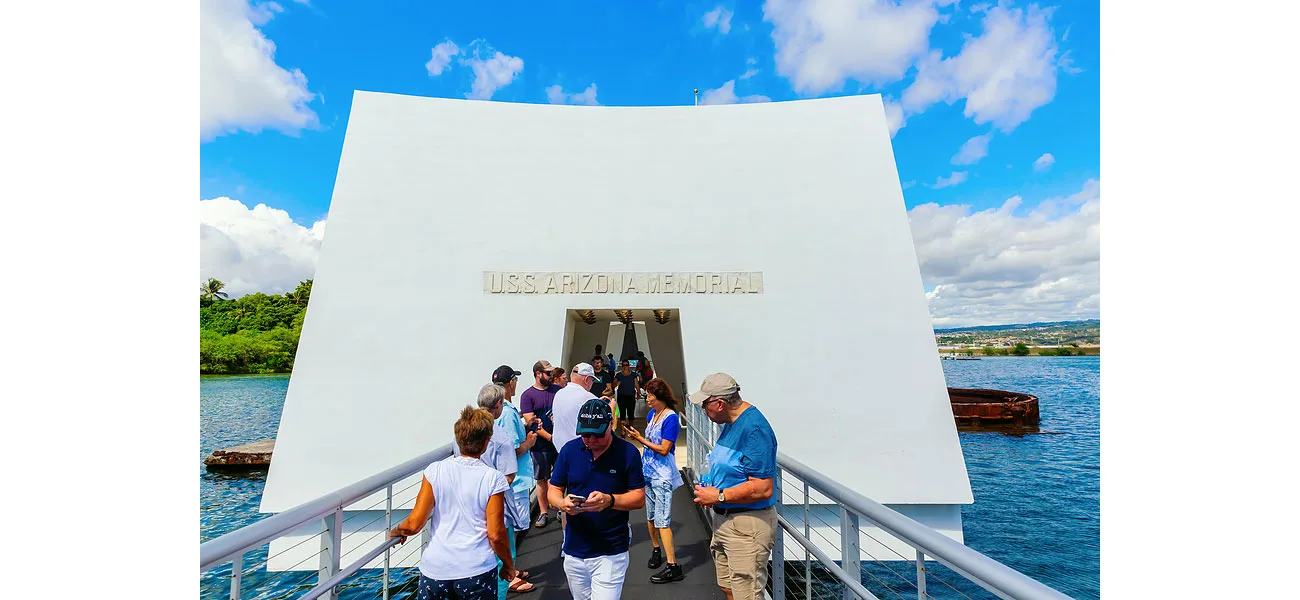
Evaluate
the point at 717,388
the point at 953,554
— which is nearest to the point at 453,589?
the point at 717,388

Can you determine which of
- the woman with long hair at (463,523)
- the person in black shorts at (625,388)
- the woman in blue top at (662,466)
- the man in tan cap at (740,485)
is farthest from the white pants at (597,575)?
the person in black shorts at (625,388)

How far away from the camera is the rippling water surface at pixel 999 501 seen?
13.6 m

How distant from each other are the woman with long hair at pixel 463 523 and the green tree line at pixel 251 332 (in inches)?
2263

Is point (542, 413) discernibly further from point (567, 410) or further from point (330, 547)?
point (330, 547)

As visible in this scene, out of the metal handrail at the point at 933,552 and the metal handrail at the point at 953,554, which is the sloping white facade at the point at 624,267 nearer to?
the metal handrail at the point at 933,552

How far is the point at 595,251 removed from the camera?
8711 millimetres

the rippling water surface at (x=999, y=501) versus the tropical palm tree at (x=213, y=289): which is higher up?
the tropical palm tree at (x=213, y=289)

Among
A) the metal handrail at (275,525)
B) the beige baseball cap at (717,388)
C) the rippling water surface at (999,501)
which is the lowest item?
the rippling water surface at (999,501)

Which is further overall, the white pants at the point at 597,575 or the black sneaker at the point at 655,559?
the black sneaker at the point at 655,559

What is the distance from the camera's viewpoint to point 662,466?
448cm

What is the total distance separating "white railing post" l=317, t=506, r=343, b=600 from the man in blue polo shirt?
114 cm

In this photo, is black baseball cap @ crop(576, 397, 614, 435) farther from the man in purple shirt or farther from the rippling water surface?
the man in purple shirt

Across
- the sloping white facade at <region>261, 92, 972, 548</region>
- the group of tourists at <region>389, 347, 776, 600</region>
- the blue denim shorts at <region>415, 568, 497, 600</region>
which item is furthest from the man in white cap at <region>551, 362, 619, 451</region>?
the sloping white facade at <region>261, 92, 972, 548</region>
